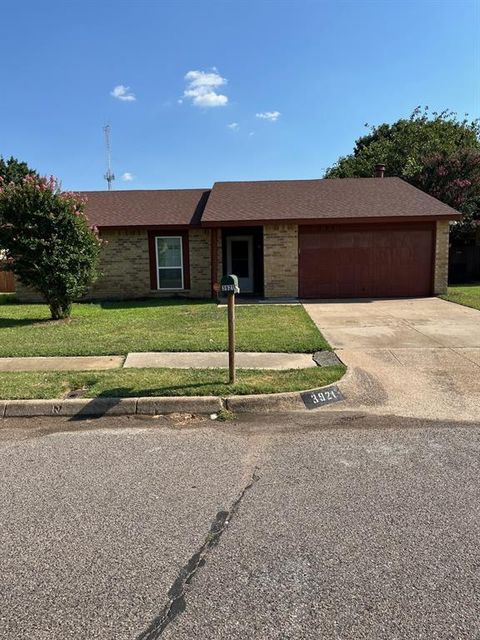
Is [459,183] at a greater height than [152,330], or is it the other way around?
[459,183]

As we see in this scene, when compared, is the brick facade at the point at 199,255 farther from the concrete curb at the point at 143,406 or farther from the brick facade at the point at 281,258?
the concrete curb at the point at 143,406

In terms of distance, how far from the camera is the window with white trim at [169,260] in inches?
659

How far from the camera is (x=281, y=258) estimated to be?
51.4 ft

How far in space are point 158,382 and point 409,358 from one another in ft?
12.5

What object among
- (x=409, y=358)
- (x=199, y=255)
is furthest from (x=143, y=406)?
(x=199, y=255)

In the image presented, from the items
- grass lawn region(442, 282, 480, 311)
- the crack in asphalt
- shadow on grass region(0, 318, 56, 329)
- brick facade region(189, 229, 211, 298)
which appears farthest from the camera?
brick facade region(189, 229, 211, 298)

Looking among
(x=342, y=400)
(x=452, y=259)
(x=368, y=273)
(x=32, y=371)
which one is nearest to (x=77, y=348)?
(x=32, y=371)

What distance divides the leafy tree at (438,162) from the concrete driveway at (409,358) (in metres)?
10.6

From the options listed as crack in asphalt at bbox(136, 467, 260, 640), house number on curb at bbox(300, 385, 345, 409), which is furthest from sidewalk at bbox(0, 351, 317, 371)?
crack in asphalt at bbox(136, 467, 260, 640)

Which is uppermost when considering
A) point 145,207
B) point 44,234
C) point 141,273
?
point 145,207

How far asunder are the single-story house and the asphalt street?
36.5 feet

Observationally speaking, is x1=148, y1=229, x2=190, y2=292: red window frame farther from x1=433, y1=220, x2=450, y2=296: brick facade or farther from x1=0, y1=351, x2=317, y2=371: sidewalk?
x1=0, y1=351, x2=317, y2=371: sidewalk

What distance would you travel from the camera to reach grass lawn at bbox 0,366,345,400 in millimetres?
5844

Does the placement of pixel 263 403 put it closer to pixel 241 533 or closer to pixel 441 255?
pixel 241 533
